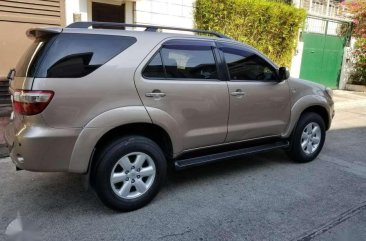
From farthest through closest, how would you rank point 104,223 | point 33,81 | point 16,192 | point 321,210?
point 16,192, point 321,210, point 104,223, point 33,81

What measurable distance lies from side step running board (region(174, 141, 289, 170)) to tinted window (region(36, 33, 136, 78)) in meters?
1.38

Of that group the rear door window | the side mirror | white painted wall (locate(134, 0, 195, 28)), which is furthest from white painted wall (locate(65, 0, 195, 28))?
the side mirror

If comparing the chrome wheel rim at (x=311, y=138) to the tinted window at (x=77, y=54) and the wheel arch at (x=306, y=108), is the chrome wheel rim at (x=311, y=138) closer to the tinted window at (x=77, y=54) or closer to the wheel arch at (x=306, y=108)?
the wheel arch at (x=306, y=108)

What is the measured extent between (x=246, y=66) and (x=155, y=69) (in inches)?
53.9

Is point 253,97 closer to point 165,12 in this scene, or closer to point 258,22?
point 165,12

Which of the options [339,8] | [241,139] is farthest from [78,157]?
[339,8]

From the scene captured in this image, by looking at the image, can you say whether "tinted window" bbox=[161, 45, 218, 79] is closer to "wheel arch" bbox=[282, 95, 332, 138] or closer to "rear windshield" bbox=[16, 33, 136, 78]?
"rear windshield" bbox=[16, 33, 136, 78]

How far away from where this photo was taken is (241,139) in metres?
4.29

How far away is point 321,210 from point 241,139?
1.23 meters

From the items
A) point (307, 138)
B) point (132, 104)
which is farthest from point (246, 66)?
point (132, 104)

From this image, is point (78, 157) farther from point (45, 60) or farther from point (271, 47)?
point (271, 47)

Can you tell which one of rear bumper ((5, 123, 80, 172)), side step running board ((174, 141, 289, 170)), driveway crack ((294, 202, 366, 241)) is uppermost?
rear bumper ((5, 123, 80, 172))

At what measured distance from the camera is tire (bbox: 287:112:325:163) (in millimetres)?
4844

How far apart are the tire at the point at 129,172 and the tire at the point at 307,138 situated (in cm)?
219
